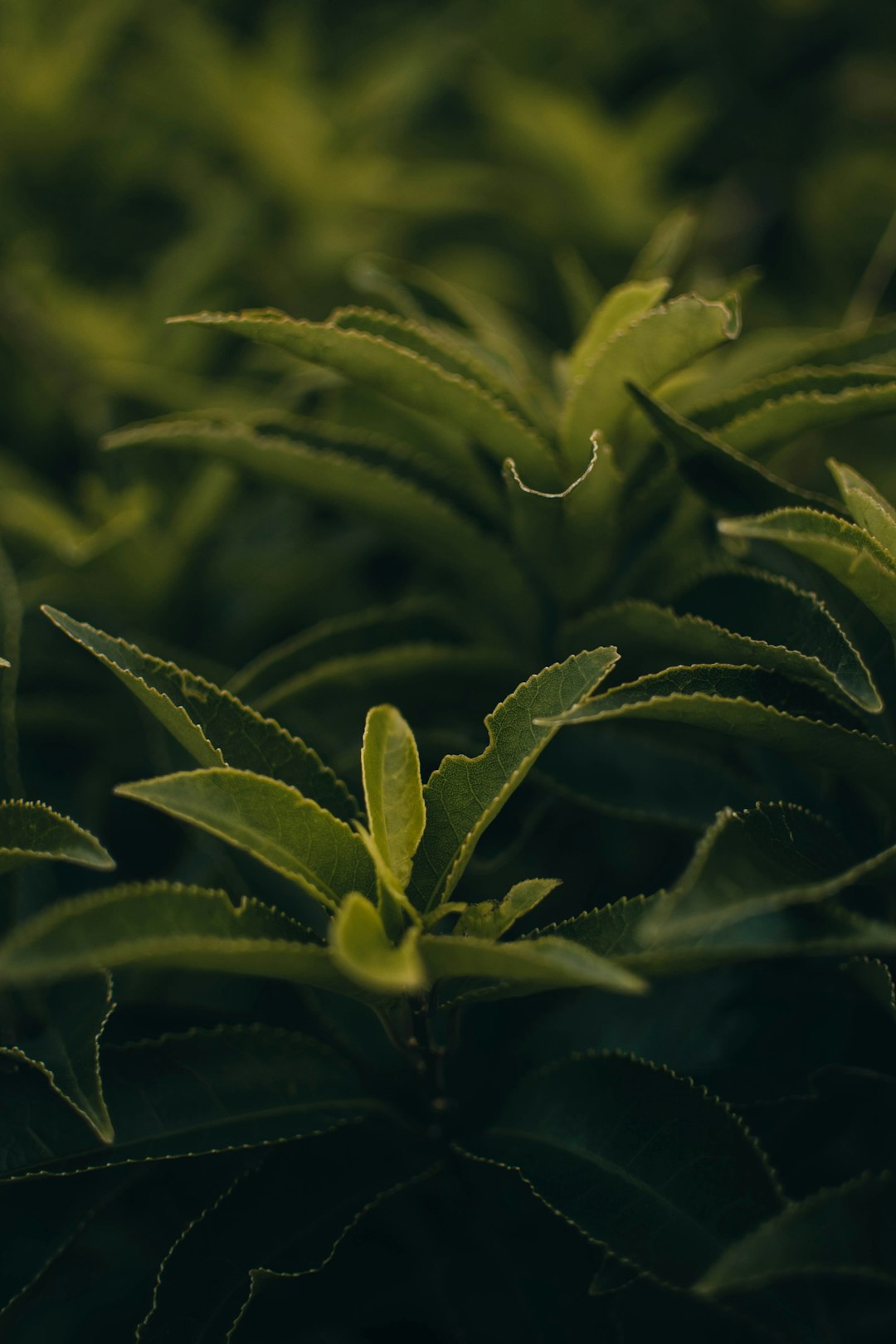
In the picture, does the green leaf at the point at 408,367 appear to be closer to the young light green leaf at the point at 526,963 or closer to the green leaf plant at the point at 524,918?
the green leaf plant at the point at 524,918

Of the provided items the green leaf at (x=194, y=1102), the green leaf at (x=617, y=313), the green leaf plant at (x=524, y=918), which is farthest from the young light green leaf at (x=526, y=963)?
the green leaf at (x=617, y=313)

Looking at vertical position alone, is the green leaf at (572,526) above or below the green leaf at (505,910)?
above

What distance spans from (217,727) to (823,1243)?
1.95ft

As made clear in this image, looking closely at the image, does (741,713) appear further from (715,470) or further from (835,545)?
(715,470)

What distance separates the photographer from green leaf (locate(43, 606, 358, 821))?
861mm

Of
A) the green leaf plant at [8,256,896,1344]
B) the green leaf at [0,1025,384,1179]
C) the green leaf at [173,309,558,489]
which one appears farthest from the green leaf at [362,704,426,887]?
the green leaf at [173,309,558,489]

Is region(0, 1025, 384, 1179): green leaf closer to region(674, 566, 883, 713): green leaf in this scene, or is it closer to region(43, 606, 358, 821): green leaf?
region(43, 606, 358, 821): green leaf

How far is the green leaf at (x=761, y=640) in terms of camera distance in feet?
2.83

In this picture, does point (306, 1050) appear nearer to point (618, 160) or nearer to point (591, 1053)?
point (591, 1053)

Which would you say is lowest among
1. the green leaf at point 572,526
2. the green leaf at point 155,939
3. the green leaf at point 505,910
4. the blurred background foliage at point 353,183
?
the green leaf at point 505,910

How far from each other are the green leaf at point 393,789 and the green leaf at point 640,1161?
0.26 m

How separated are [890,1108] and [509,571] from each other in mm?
648

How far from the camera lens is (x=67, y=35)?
2.13 metres

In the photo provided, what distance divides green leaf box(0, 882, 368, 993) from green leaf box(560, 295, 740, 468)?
0.56m
